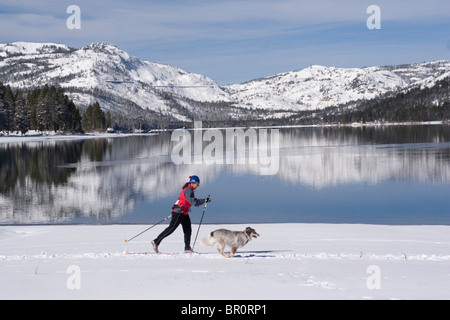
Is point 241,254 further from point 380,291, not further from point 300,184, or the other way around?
point 300,184

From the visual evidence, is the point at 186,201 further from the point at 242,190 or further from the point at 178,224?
the point at 242,190

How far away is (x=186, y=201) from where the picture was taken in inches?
531

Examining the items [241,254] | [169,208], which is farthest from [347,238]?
[169,208]

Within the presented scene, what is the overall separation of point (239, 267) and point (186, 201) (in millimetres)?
2869

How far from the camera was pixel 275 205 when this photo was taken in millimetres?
27688

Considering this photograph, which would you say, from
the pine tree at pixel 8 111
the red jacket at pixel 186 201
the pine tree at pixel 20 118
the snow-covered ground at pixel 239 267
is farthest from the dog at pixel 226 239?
the pine tree at pixel 20 118

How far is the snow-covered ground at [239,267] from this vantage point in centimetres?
910

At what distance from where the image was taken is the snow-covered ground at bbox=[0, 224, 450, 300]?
910cm

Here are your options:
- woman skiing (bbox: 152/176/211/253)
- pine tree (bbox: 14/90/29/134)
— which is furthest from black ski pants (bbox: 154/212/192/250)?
pine tree (bbox: 14/90/29/134)

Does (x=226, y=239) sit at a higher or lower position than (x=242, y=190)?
higher

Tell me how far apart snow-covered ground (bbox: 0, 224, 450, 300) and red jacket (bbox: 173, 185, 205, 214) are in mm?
1240

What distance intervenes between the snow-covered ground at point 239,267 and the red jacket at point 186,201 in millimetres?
1240

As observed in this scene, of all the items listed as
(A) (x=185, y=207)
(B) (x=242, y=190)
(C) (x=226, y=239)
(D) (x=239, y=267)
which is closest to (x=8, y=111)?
(B) (x=242, y=190)
